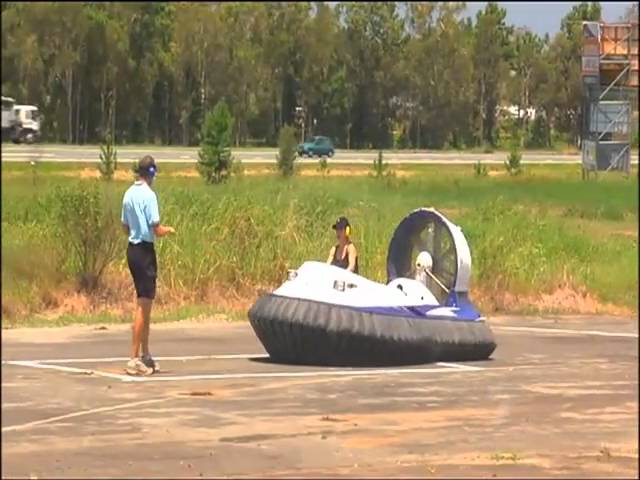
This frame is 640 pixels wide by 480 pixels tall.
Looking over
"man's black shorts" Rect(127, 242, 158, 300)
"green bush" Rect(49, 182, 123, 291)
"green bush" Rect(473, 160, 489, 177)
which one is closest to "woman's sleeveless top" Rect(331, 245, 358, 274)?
"green bush" Rect(49, 182, 123, 291)

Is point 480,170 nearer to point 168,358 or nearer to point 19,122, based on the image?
point 19,122

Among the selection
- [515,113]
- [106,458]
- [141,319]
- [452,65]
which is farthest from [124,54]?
[141,319]

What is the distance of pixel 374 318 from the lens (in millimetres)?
9078

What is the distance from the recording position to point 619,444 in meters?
6.47

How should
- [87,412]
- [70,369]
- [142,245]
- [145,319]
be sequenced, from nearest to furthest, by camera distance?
[87,412] → [142,245] → [145,319] → [70,369]

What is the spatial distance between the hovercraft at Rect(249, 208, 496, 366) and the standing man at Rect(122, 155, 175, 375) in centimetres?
98

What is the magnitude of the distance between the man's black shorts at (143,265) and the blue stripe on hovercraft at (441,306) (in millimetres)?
1588

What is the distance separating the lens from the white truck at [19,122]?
1.78 metres

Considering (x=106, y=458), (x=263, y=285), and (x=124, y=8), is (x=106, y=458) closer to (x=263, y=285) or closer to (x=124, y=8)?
(x=124, y=8)

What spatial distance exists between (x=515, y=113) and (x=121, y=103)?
82.6 inches

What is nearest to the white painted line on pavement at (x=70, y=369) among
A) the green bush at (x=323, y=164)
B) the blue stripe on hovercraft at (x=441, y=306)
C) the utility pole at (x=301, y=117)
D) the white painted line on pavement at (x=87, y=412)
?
the white painted line on pavement at (x=87, y=412)

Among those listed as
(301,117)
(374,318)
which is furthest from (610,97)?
(374,318)

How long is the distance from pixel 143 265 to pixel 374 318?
1856mm

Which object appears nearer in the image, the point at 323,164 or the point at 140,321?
the point at 323,164
